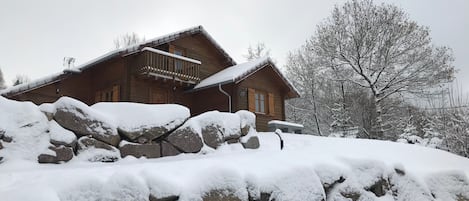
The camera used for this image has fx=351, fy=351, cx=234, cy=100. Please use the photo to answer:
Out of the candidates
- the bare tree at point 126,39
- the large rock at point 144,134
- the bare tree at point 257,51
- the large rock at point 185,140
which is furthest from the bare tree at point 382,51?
the bare tree at point 126,39

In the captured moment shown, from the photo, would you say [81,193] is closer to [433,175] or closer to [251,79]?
[433,175]

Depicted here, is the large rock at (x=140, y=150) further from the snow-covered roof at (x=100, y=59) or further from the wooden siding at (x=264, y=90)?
the wooden siding at (x=264, y=90)

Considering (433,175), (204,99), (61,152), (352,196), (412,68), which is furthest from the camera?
(412,68)

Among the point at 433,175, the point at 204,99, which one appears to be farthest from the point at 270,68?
the point at 433,175

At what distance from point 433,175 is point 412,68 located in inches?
575

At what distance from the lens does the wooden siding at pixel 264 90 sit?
14.1 metres

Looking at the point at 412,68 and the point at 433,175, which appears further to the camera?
the point at 412,68

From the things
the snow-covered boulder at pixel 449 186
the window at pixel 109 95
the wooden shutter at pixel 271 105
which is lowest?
the snow-covered boulder at pixel 449 186

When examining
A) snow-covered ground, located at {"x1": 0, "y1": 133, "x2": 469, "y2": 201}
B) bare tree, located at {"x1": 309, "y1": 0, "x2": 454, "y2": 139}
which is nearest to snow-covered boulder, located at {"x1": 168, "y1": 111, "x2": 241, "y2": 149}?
snow-covered ground, located at {"x1": 0, "y1": 133, "x2": 469, "y2": 201}

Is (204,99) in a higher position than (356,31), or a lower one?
lower

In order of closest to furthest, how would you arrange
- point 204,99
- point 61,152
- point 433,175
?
point 433,175 < point 61,152 < point 204,99

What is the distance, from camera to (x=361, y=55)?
18.9 m

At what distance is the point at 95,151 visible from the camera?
6230 mm

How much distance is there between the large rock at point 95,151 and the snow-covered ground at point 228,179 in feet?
0.61
